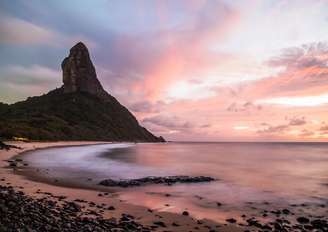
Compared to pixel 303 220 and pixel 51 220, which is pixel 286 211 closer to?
pixel 303 220

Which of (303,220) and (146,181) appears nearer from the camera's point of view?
(303,220)

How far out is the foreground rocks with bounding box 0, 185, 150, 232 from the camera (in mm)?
13742

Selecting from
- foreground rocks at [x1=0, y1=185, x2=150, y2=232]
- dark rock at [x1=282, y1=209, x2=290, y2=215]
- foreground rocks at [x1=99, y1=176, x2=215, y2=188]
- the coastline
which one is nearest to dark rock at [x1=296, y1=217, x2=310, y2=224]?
dark rock at [x1=282, y1=209, x2=290, y2=215]

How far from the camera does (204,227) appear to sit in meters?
18.5

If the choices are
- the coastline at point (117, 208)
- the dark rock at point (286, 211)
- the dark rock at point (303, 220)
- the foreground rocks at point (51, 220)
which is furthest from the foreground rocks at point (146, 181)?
the dark rock at point (303, 220)

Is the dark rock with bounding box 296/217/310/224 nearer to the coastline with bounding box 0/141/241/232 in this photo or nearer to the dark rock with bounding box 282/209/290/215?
the dark rock with bounding box 282/209/290/215

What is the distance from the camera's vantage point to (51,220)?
1547cm

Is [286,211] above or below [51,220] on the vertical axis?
below

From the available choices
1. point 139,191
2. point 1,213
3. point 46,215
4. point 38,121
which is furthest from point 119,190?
point 38,121

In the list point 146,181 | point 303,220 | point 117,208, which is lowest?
point 303,220

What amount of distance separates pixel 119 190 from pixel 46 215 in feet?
46.1

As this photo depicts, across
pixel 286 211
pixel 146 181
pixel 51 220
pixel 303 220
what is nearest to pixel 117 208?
pixel 51 220

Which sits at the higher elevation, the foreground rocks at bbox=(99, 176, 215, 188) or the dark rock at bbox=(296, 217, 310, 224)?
the foreground rocks at bbox=(99, 176, 215, 188)

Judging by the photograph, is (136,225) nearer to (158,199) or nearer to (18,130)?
(158,199)
